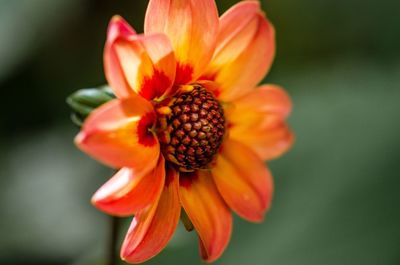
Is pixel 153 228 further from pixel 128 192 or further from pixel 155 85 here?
pixel 155 85

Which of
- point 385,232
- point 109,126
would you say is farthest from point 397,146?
point 109,126

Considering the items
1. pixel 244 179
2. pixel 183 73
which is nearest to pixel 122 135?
pixel 183 73

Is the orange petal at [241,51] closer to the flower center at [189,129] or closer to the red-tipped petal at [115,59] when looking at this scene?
the flower center at [189,129]

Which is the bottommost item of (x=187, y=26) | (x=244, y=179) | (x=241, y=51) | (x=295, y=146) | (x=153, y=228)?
(x=295, y=146)

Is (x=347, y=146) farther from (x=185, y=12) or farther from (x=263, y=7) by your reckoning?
(x=185, y=12)

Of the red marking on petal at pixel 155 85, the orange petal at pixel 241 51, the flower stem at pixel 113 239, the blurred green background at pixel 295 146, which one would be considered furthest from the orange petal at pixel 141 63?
the blurred green background at pixel 295 146

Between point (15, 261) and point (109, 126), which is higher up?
point (109, 126)

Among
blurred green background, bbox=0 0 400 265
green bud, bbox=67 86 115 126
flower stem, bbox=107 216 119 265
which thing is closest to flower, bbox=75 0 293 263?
green bud, bbox=67 86 115 126
